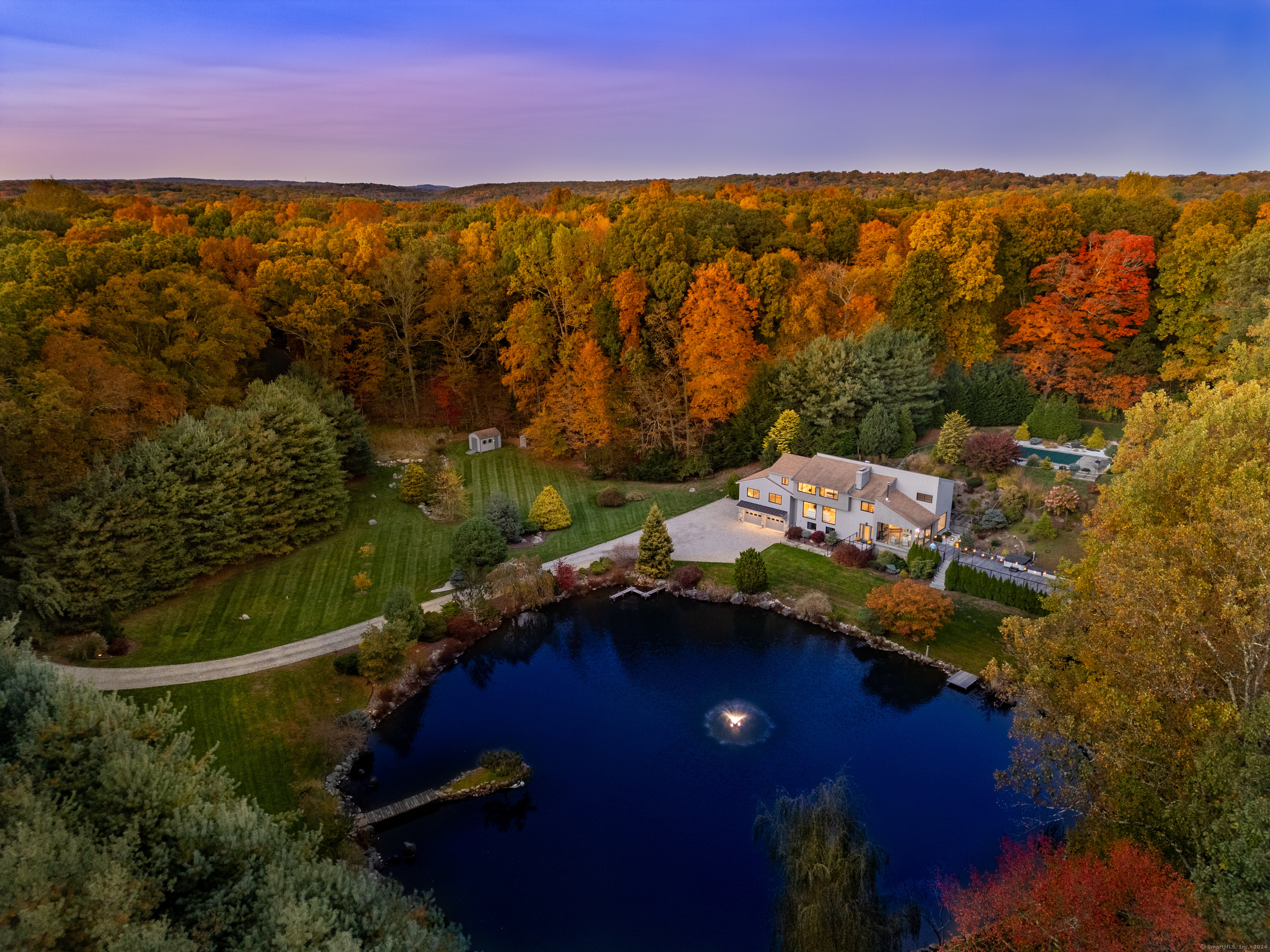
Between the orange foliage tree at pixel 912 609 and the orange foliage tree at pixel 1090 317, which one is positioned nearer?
the orange foliage tree at pixel 912 609

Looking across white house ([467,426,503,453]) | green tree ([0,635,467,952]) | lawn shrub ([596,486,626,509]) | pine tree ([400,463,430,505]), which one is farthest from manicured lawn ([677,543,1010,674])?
green tree ([0,635,467,952])

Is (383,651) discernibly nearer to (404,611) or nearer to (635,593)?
(404,611)

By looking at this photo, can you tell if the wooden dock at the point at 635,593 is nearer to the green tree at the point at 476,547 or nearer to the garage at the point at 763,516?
the green tree at the point at 476,547

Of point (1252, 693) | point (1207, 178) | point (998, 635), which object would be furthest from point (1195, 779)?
point (1207, 178)

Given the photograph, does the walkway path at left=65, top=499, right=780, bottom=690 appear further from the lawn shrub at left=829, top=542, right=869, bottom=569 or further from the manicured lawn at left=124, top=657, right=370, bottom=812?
the lawn shrub at left=829, top=542, right=869, bottom=569

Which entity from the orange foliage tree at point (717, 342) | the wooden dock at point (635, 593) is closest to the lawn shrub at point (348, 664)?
the wooden dock at point (635, 593)

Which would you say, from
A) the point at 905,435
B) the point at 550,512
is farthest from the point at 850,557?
the point at 550,512
